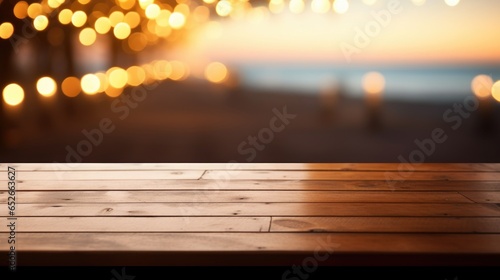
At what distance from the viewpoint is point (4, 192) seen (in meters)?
2.05

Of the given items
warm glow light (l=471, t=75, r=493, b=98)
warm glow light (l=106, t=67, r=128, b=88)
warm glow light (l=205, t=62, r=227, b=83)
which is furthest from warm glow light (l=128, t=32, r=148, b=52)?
warm glow light (l=471, t=75, r=493, b=98)

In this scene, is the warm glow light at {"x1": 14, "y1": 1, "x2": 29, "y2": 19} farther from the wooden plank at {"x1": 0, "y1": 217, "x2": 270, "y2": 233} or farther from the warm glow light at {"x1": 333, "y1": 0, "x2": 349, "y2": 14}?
the wooden plank at {"x1": 0, "y1": 217, "x2": 270, "y2": 233}

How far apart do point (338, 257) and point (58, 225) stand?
2.85ft

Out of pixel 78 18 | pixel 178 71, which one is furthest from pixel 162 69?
pixel 78 18

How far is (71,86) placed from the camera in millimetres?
6973

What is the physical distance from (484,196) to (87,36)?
6636 millimetres

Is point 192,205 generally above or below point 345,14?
below

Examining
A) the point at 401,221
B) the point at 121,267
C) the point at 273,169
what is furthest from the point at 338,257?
the point at 273,169

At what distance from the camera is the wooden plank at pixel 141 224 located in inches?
61.7

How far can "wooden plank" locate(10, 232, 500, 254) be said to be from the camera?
140 centimetres

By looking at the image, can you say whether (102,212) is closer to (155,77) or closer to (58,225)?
(58,225)

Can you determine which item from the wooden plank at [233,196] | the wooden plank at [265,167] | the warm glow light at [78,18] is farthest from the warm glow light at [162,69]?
the wooden plank at [233,196]

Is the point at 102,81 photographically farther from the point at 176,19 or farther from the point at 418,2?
the point at 418,2

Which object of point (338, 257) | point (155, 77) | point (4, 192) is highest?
point (155, 77)
